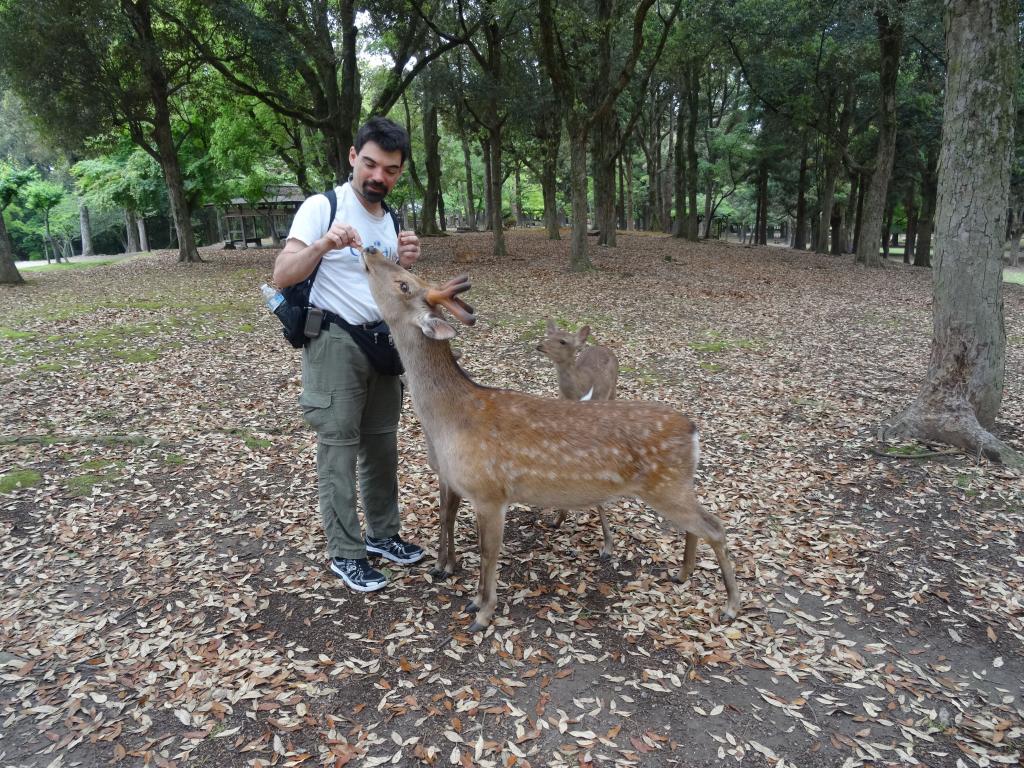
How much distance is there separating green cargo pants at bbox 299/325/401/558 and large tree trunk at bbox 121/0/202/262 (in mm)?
18100

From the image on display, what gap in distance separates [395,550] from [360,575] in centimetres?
39

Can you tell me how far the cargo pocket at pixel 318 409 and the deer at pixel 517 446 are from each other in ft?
1.53

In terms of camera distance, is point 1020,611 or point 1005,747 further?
point 1020,611

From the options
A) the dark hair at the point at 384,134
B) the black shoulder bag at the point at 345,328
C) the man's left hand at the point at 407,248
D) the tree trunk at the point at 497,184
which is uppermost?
the tree trunk at the point at 497,184

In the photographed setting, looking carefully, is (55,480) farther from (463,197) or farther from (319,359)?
(463,197)

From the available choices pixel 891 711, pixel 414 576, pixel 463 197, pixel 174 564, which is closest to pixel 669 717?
pixel 891 711

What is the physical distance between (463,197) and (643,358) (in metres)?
49.4

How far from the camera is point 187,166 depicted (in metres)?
25.4

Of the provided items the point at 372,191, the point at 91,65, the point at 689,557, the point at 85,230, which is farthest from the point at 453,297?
the point at 85,230

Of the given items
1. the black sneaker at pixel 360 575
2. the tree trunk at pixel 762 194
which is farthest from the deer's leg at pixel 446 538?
the tree trunk at pixel 762 194

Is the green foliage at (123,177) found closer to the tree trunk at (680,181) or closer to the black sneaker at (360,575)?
the tree trunk at (680,181)

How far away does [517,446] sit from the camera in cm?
335

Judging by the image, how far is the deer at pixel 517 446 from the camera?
332cm

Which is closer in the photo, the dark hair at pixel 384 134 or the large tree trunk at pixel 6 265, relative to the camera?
the dark hair at pixel 384 134
